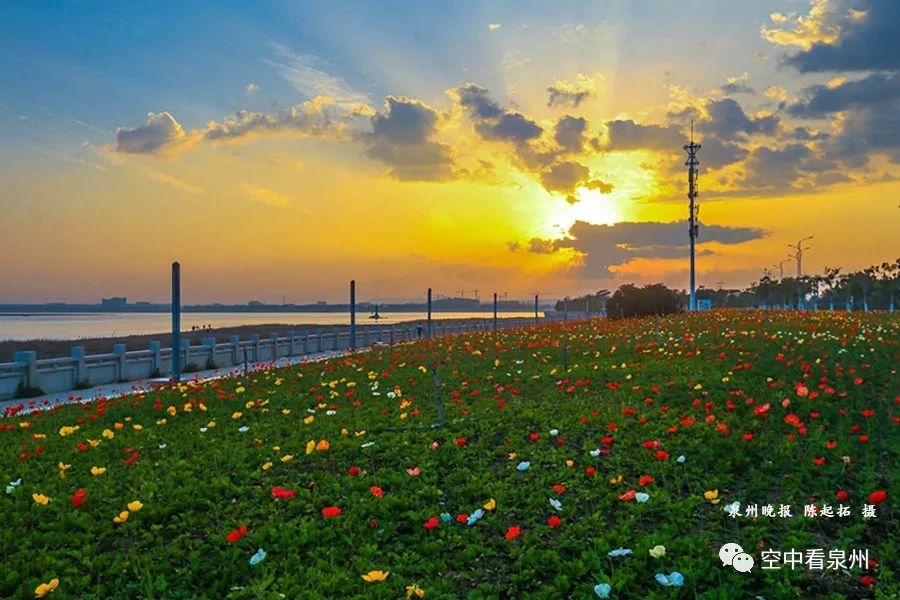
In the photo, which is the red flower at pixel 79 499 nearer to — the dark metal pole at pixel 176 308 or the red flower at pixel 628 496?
the red flower at pixel 628 496

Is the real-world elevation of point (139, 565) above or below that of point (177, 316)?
below

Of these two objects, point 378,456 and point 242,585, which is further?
point 378,456

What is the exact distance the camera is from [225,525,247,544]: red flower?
5887 millimetres

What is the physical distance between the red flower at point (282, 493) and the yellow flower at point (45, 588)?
206 cm

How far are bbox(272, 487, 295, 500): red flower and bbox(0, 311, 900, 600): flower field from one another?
2 centimetres

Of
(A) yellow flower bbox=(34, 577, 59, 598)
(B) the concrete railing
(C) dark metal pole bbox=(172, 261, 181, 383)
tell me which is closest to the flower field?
(A) yellow flower bbox=(34, 577, 59, 598)

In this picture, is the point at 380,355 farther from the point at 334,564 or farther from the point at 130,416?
the point at 334,564

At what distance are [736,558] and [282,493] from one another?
432 centimetres

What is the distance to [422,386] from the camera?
13.8 meters

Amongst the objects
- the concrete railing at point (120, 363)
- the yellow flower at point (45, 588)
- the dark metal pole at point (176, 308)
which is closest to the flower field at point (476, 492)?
the yellow flower at point (45, 588)

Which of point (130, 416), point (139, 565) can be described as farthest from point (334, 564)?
point (130, 416)

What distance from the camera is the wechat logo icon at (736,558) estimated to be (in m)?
5.29

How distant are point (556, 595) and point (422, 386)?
8735 mm

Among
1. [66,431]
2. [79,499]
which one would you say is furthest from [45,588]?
[66,431]
